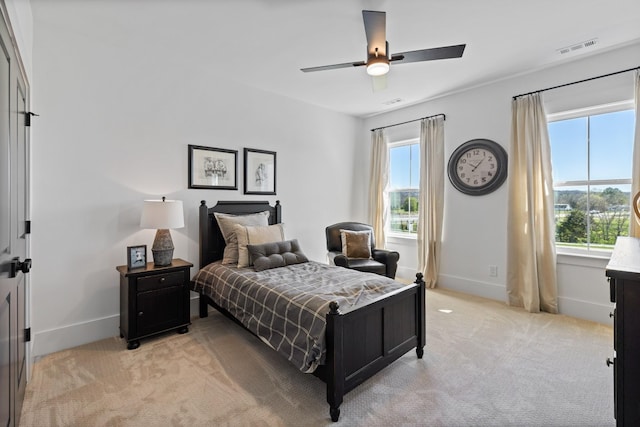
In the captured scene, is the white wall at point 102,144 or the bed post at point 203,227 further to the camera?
the bed post at point 203,227

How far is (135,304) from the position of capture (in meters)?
2.62

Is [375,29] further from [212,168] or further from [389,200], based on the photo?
[389,200]

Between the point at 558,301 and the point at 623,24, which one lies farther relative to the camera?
the point at 558,301

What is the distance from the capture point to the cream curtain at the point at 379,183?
202 inches

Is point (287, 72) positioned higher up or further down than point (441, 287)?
higher up

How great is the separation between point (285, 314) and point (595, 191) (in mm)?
3638

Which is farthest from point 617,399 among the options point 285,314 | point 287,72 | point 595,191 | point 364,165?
point 364,165

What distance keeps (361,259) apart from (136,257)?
2.64m

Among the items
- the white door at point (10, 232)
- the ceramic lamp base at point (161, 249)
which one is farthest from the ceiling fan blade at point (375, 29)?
the ceramic lamp base at point (161, 249)

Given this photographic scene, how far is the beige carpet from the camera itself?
1.78 meters

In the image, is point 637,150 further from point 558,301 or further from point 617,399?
Answer: point 617,399

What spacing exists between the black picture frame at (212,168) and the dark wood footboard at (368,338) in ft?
7.95

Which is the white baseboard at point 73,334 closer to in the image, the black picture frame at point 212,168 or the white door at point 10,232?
the white door at point 10,232

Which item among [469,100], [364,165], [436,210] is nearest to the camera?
[469,100]
